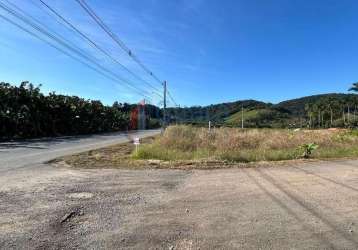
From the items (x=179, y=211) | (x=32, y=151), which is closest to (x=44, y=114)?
(x=32, y=151)

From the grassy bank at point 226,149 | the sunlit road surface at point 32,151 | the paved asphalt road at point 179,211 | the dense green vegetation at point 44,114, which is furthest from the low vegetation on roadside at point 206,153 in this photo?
the dense green vegetation at point 44,114

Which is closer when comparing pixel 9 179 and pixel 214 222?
pixel 214 222

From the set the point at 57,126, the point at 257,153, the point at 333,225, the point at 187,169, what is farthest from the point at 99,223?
the point at 57,126

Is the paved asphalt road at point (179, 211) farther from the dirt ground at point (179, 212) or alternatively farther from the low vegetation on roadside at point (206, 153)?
the low vegetation on roadside at point (206, 153)

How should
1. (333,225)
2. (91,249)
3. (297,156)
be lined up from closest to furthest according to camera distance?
1. (91,249)
2. (333,225)
3. (297,156)

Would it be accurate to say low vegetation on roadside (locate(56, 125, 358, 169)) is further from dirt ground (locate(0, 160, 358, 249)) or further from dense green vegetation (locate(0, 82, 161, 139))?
dense green vegetation (locate(0, 82, 161, 139))

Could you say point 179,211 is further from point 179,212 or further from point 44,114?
point 44,114

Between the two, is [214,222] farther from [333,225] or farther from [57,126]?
[57,126]

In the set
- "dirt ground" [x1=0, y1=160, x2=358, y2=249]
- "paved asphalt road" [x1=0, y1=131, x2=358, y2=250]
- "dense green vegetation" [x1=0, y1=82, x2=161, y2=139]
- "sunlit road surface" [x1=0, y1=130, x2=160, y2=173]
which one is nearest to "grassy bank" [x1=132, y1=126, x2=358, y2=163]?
"sunlit road surface" [x1=0, y1=130, x2=160, y2=173]

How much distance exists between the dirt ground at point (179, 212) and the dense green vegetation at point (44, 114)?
2463 cm

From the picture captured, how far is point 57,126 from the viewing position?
4306cm

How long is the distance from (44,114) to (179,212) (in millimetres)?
34460

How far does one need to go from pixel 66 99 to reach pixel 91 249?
138ft

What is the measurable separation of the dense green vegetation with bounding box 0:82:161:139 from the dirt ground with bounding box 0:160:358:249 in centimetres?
2463
